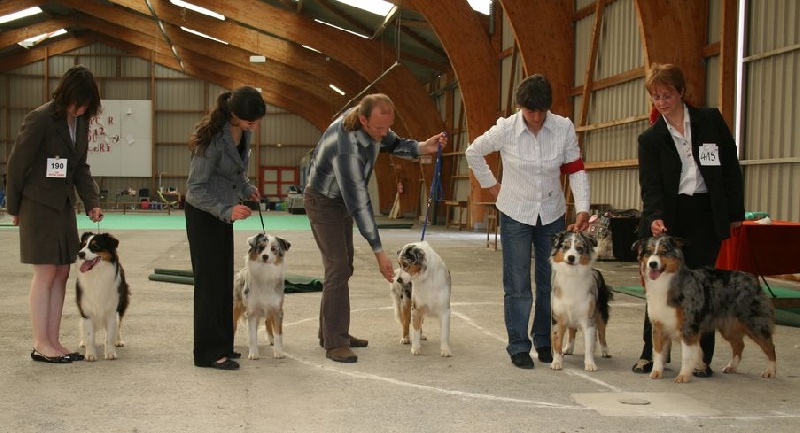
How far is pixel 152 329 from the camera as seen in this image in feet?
24.8

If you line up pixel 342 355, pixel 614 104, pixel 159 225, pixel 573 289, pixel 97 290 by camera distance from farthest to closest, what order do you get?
pixel 159 225
pixel 614 104
pixel 342 355
pixel 97 290
pixel 573 289

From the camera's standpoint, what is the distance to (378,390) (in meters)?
5.27

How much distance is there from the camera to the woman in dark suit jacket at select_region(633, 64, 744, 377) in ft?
18.2

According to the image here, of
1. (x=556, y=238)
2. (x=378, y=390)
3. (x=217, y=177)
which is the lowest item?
(x=378, y=390)

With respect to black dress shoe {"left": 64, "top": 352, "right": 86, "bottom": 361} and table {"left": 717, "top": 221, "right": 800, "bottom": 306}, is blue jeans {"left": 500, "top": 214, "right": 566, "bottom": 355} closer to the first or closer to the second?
black dress shoe {"left": 64, "top": 352, "right": 86, "bottom": 361}

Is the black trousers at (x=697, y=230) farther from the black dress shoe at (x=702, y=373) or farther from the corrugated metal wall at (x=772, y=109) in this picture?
the corrugated metal wall at (x=772, y=109)

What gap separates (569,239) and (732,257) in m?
4.31

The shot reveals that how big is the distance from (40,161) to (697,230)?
4305 mm

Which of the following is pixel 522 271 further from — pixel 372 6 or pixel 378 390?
pixel 372 6

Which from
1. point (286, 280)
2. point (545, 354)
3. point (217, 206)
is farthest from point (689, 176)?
point (286, 280)

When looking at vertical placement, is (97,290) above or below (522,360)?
above

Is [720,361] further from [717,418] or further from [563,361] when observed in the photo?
[717,418]

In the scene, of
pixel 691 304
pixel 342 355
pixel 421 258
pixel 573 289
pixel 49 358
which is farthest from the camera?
pixel 421 258

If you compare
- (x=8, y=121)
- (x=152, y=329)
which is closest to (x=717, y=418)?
(x=152, y=329)
